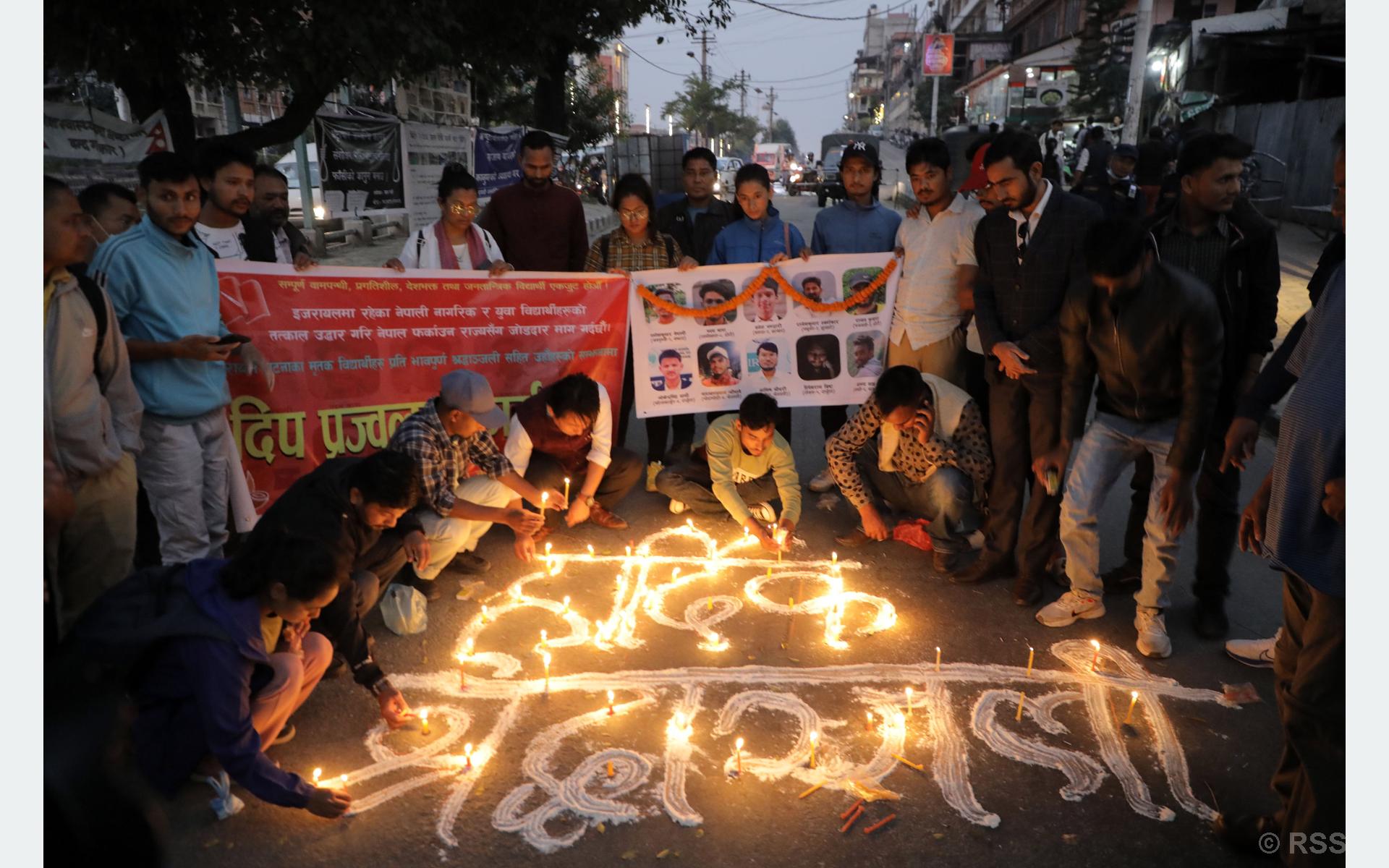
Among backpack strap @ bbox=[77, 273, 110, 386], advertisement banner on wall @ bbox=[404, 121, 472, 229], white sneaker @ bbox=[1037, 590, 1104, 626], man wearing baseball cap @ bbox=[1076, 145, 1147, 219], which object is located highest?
advertisement banner on wall @ bbox=[404, 121, 472, 229]

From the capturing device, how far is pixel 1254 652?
393 cm

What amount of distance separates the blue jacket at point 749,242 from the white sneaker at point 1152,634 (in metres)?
2.98

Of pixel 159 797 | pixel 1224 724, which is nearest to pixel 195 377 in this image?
pixel 159 797

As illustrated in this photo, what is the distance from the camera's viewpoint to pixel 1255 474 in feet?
20.2

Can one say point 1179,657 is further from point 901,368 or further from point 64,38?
point 64,38

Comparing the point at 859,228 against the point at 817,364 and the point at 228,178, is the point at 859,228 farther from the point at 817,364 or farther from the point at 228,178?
the point at 228,178

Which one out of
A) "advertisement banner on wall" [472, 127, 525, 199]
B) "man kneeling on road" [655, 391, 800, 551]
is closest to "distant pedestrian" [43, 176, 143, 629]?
"man kneeling on road" [655, 391, 800, 551]

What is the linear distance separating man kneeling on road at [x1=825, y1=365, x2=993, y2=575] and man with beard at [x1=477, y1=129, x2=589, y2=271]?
225 cm

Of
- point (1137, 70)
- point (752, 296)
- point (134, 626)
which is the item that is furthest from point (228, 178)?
point (1137, 70)

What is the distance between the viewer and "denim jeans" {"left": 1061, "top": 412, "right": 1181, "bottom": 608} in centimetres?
396

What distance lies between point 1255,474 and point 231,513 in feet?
20.8

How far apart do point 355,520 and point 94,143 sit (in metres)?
5.16

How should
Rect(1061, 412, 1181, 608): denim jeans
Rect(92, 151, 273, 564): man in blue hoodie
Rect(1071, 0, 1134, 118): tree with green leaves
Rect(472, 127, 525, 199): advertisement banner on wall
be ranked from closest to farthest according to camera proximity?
Rect(92, 151, 273, 564): man in blue hoodie → Rect(1061, 412, 1181, 608): denim jeans → Rect(472, 127, 525, 199): advertisement banner on wall → Rect(1071, 0, 1134, 118): tree with green leaves

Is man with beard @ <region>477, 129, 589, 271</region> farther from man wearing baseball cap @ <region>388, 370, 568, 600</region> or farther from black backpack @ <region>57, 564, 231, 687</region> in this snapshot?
black backpack @ <region>57, 564, 231, 687</region>
